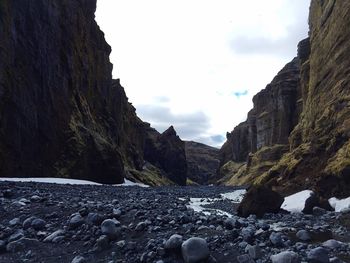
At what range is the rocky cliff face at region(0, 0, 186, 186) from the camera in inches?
1492

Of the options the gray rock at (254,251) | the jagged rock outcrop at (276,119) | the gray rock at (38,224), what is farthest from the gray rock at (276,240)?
the jagged rock outcrop at (276,119)

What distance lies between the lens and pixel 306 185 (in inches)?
1008

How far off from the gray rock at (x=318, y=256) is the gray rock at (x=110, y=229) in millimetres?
4463

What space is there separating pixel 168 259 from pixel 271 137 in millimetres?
125416

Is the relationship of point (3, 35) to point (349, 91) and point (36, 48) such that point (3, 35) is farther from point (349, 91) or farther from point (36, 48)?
point (349, 91)

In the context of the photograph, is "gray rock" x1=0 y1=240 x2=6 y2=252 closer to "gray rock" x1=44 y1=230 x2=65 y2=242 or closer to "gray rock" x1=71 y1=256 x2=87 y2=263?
"gray rock" x1=44 y1=230 x2=65 y2=242

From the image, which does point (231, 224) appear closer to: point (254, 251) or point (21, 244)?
point (254, 251)

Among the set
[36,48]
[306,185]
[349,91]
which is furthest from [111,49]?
[306,185]

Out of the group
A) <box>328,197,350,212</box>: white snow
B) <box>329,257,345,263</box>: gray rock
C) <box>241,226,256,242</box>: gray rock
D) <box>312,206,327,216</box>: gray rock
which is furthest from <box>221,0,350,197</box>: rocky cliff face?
<box>329,257,345,263</box>: gray rock

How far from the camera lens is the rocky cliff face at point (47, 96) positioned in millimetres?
37906

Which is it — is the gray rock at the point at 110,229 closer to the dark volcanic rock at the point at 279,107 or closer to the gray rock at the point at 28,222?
the gray rock at the point at 28,222

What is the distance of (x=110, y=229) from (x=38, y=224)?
2.46 meters

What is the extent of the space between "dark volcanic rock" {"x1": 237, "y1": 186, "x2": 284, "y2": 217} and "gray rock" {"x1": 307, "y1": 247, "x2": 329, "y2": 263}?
28.1ft

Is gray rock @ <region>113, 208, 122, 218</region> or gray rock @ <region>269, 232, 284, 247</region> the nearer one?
gray rock @ <region>269, 232, 284, 247</region>
